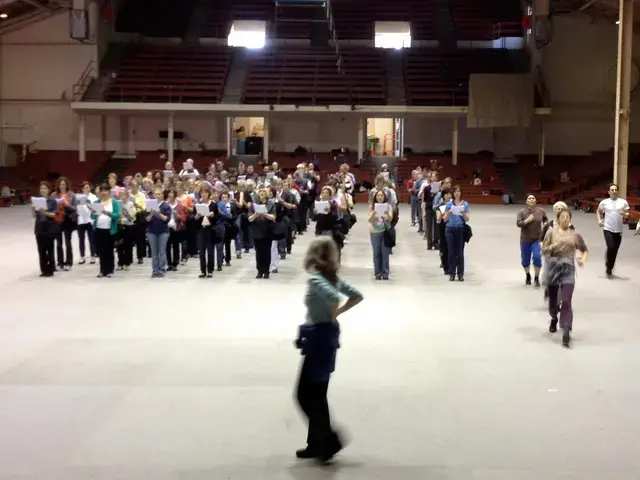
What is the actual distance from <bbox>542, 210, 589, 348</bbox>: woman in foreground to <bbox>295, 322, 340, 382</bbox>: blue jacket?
4212mm

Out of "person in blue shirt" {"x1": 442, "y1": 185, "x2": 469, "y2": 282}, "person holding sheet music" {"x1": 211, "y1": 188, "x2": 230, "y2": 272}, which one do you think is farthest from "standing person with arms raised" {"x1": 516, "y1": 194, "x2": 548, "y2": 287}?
"person holding sheet music" {"x1": 211, "y1": 188, "x2": 230, "y2": 272}

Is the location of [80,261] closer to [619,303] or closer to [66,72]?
[619,303]

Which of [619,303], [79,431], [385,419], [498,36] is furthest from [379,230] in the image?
[498,36]

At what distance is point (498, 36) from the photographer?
3991cm

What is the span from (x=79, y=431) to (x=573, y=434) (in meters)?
3.69

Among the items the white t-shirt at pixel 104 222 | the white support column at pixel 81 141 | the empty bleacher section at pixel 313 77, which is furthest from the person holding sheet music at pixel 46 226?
the empty bleacher section at pixel 313 77

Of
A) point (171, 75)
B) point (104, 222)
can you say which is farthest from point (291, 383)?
point (171, 75)

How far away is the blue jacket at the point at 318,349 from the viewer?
498 cm

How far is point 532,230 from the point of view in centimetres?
1207

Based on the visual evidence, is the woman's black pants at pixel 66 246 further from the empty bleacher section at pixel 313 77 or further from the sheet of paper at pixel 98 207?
the empty bleacher section at pixel 313 77

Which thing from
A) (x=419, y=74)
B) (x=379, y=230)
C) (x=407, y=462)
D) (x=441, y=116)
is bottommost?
(x=407, y=462)

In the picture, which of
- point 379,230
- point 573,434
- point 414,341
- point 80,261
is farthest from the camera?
point 80,261

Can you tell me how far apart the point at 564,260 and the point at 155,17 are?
3715 centimetres

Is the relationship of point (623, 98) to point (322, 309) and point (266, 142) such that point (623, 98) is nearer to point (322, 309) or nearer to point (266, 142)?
point (266, 142)
